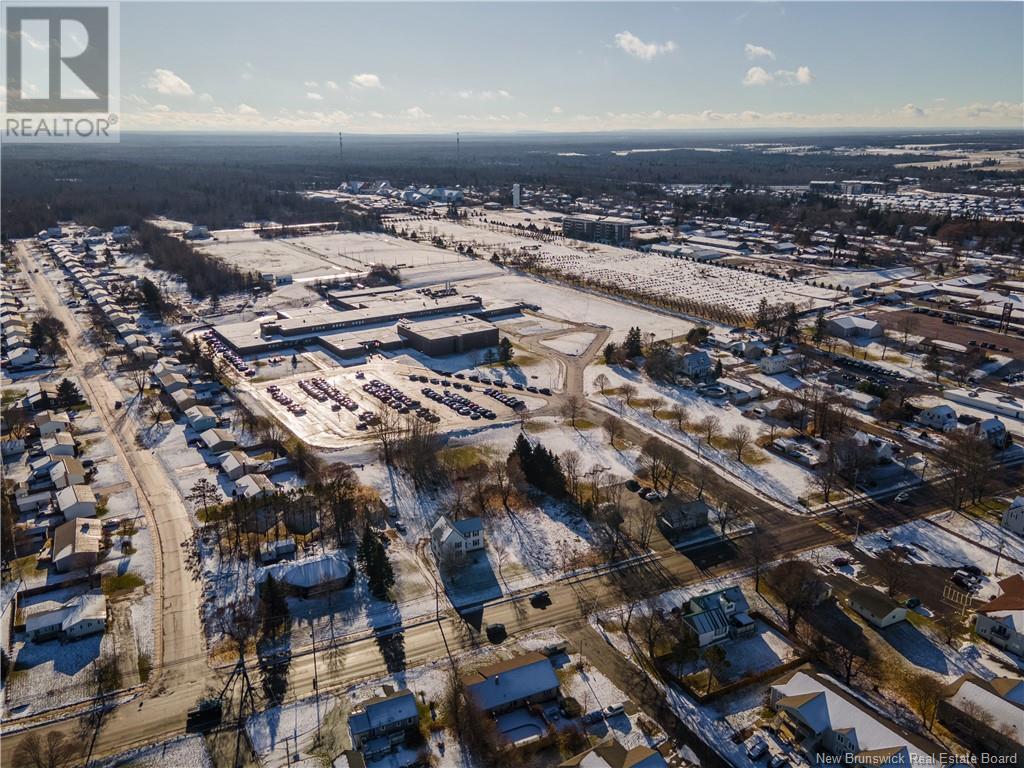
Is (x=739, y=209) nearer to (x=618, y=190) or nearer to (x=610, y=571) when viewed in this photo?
(x=618, y=190)

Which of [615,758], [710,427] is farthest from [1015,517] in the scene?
[615,758]

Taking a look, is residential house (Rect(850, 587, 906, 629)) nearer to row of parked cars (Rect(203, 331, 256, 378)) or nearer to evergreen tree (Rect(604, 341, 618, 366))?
evergreen tree (Rect(604, 341, 618, 366))

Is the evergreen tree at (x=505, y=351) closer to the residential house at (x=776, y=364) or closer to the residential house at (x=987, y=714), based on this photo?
the residential house at (x=776, y=364)

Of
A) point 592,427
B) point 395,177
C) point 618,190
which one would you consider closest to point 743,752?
point 592,427

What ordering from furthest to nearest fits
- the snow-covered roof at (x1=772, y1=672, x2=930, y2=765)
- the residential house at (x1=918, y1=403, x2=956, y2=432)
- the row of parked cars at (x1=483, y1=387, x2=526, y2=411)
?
the row of parked cars at (x1=483, y1=387, x2=526, y2=411), the residential house at (x1=918, y1=403, x2=956, y2=432), the snow-covered roof at (x1=772, y1=672, x2=930, y2=765)

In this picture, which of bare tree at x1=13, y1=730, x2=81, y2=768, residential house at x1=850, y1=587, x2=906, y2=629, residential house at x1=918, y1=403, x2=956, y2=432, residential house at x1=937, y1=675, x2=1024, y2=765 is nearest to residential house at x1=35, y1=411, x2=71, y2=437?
bare tree at x1=13, y1=730, x2=81, y2=768

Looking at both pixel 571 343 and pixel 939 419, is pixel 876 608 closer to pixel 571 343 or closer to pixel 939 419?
pixel 939 419

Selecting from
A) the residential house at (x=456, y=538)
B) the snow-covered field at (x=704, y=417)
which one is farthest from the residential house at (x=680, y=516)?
the residential house at (x=456, y=538)
